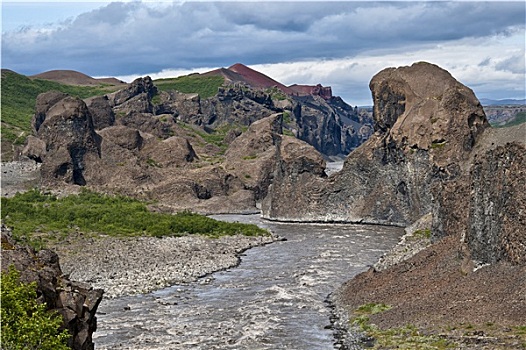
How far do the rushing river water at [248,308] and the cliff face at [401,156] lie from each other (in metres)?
28.1

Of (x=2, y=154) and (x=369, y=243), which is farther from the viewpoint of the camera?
(x=2, y=154)

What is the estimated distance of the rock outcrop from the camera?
3300 cm

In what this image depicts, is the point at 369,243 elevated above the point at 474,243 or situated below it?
below

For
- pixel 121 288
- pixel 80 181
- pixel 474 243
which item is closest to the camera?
pixel 474 243

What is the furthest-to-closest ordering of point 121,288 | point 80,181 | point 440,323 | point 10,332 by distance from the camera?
point 80,181 < point 121,288 < point 440,323 < point 10,332

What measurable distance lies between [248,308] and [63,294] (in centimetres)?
2161

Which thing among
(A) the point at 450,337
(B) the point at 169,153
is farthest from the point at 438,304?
(B) the point at 169,153

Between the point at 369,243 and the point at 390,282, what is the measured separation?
34.9m

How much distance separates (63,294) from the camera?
3484 cm

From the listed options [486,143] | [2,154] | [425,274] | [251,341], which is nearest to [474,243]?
[425,274]

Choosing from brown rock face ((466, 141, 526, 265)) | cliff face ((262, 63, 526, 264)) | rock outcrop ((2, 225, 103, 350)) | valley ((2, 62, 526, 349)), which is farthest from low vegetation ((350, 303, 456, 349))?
cliff face ((262, 63, 526, 264))

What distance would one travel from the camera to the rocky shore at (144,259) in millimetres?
64312

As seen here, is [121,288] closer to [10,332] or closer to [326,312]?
[326,312]

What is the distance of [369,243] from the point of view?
88812 millimetres
